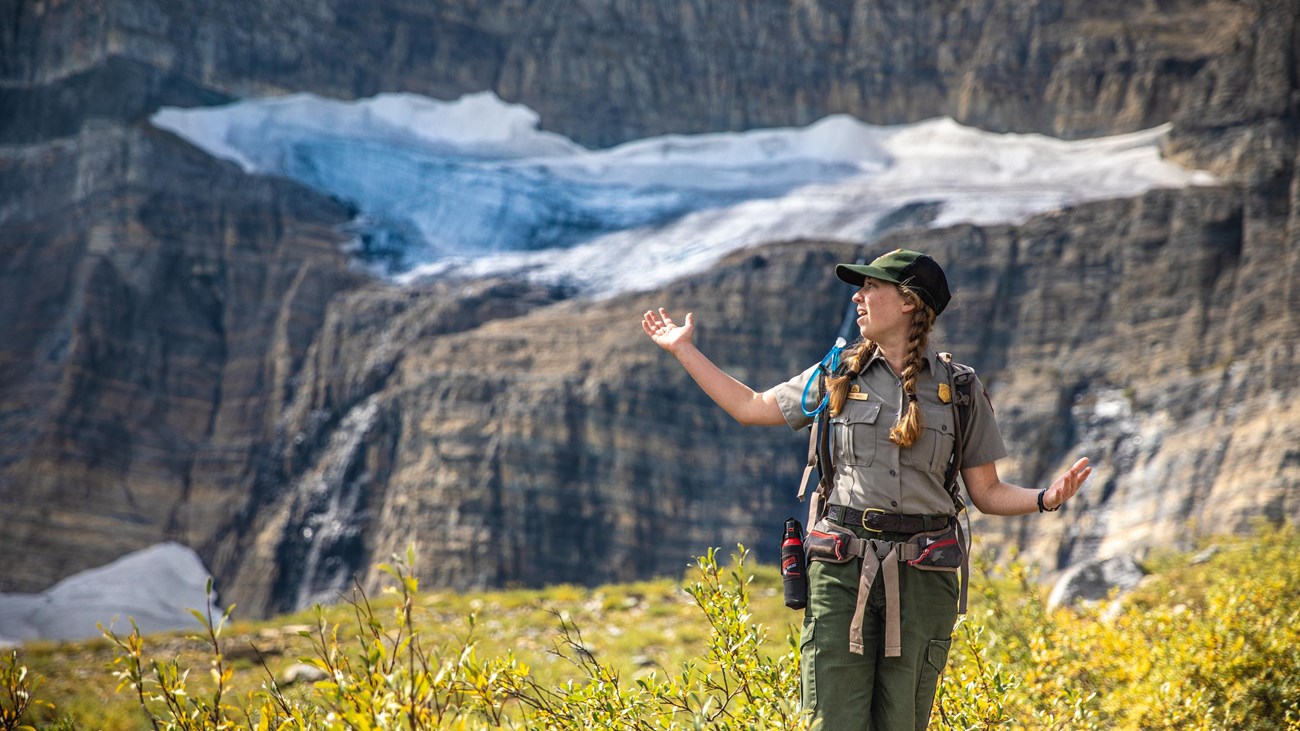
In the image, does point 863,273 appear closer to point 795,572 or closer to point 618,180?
point 795,572

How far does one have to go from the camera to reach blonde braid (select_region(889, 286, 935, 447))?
3814 mm

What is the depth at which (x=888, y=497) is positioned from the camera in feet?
12.7

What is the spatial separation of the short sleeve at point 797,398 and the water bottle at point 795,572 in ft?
1.19

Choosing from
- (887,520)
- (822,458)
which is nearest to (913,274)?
(822,458)

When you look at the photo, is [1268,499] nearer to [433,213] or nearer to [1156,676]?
[1156,676]

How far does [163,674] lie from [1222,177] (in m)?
A: 45.6

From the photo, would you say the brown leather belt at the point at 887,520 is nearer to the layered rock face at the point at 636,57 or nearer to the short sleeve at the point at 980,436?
the short sleeve at the point at 980,436

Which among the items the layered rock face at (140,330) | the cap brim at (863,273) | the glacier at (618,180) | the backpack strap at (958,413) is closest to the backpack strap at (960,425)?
the backpack strap at (958,413)

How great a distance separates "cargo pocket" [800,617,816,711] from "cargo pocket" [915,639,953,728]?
349 mm

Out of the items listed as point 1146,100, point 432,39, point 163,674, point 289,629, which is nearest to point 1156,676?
point 163,674

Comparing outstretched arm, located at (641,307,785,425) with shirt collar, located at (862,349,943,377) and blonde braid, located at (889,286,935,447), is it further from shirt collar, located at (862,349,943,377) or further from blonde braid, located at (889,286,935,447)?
blonde braid, located at (889,286,935,447)

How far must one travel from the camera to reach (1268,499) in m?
29.1

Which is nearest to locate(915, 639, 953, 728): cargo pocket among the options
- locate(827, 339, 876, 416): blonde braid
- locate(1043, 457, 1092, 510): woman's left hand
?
locate(1043, 457, 1092, 510): woman's left hand

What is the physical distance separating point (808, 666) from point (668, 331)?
130cm
